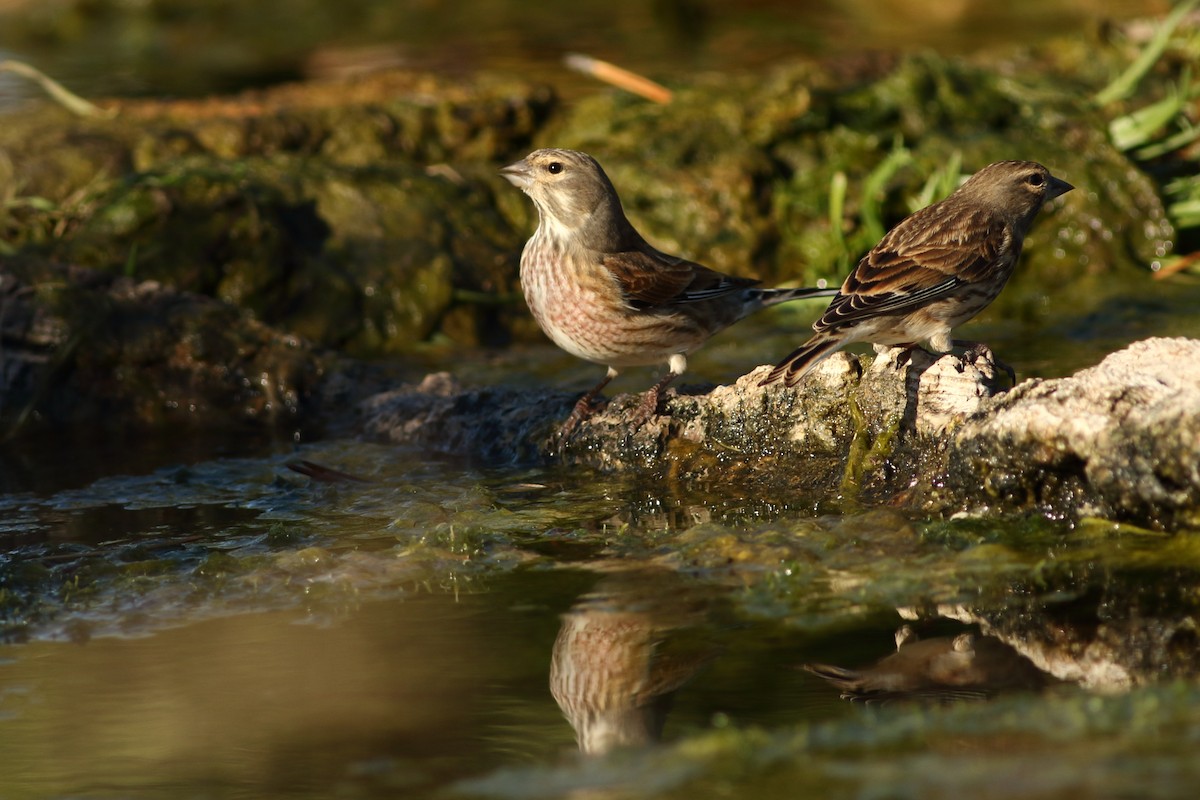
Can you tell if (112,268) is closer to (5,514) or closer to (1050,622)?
(5,514)

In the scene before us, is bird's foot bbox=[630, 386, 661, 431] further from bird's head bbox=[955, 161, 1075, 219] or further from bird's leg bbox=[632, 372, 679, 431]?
bird's head bbox=[955, 161, 1075, 219]

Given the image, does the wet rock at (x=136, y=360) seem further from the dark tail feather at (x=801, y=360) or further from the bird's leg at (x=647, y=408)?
the dark tail feather at (x=801, y=360)

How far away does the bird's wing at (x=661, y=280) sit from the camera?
5.92 m

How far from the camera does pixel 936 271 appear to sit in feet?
17.7

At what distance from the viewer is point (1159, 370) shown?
4.22 metres

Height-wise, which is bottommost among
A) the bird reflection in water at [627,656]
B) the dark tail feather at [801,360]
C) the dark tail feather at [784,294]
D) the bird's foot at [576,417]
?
the bird reflection in water at [627,656]

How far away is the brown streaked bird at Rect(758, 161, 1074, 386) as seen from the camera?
502 cm

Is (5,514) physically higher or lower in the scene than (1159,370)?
lower

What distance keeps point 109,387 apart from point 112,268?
0.90 metres

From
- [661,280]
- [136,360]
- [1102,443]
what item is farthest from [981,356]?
[136,360]

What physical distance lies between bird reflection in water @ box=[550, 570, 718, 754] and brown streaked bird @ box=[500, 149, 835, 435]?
161 cm

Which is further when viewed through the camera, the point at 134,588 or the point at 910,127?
the point at 910,127

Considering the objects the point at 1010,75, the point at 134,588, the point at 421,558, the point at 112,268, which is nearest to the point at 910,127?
the point at 1010,75

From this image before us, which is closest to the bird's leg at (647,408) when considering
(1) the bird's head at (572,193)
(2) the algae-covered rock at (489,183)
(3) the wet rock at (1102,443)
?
(1) the bird's head at (572,193)
